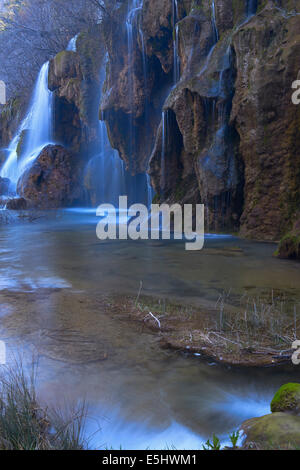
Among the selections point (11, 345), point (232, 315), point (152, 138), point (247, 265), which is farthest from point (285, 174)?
point (152, 138)

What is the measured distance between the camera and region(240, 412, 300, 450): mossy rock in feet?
7.06

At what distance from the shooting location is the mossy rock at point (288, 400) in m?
2.56

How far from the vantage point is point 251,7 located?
12.1m

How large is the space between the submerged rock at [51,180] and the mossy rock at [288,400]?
23509 millimetres

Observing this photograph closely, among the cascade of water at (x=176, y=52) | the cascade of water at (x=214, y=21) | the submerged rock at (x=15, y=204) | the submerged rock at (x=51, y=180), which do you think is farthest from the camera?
the submerged rock at (x=51, y=180)

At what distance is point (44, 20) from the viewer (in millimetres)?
33062

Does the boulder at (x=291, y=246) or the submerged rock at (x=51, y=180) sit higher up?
the submerged rock at (x=51, y=180)

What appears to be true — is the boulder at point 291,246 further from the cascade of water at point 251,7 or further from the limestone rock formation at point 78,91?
the limestone rock formation at point 78,91

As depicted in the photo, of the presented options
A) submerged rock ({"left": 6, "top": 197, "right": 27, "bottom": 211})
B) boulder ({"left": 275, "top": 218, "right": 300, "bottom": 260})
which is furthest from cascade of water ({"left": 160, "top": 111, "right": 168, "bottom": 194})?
submerged rock ({"left": 6, "top": 197, "right": 27, "bottom": 211})

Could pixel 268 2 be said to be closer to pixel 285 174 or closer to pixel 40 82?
pixel 285 174

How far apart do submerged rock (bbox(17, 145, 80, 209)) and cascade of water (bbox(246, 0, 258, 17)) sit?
16.7 meters

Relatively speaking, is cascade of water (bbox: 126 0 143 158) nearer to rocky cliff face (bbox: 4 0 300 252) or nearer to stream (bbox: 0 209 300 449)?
rocky cliff face (bbox: 4 0 300 252)

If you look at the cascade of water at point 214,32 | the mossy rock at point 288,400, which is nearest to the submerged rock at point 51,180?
the cascade of water at point 214,32

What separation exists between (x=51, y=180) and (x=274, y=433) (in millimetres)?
25463
